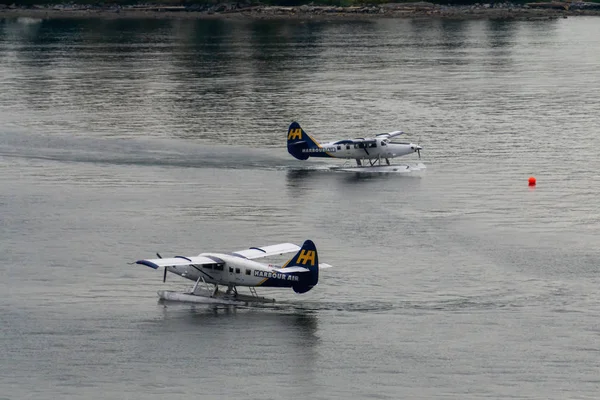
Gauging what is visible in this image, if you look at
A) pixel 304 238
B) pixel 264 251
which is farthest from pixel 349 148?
pixel 264 251

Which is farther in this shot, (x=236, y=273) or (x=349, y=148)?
(x=349, y=148)

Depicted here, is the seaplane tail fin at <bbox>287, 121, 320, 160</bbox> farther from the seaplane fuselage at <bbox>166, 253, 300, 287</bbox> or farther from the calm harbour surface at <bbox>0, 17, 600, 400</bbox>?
the seaplane fuselage at <bbox>166, 253, 300, 287</bbox>

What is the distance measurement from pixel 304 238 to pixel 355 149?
2490 centimetres

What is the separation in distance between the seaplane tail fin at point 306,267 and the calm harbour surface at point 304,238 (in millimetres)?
1732

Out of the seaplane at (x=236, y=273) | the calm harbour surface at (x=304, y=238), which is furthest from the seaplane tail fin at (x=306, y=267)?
the calm harbour surface at (x=304, y=238)

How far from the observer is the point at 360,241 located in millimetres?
81812

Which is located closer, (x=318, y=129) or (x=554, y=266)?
(x=554, y=266)

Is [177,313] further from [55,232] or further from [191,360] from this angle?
[55,232]

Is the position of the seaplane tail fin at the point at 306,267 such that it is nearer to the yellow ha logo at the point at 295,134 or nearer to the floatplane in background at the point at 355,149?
the floatplane in background at the point at 355,149

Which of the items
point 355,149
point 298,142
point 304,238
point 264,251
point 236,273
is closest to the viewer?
point 236,273

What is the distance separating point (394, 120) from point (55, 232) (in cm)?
5674

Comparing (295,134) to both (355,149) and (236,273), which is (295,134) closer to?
(355,149)

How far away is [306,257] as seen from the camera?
216 ft

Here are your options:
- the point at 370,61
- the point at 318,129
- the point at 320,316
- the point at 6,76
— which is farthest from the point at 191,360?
the point at 370,61
